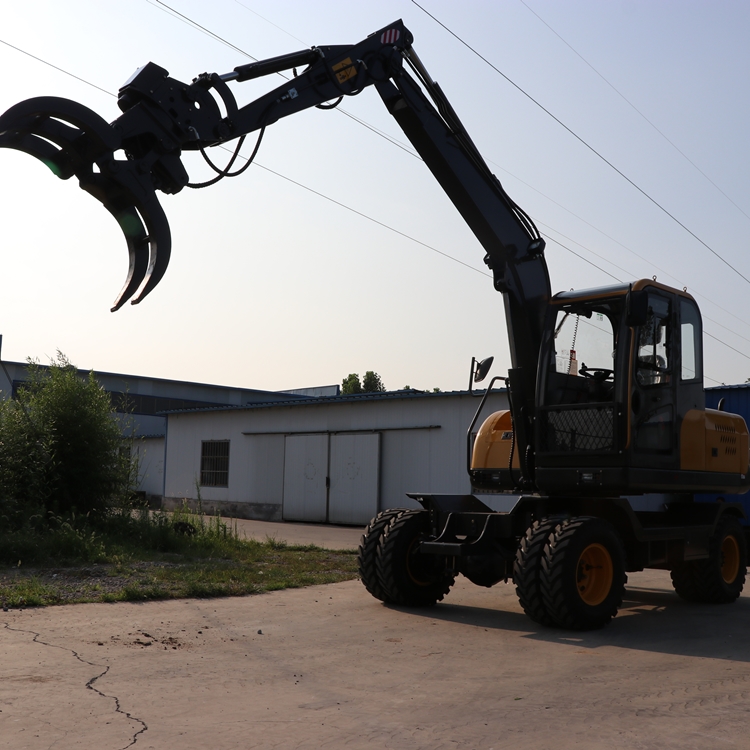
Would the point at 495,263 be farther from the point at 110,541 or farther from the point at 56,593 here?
the point at 110,541

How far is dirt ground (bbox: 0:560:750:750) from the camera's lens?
4898mm

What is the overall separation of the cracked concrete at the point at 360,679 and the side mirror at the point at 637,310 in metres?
3.18

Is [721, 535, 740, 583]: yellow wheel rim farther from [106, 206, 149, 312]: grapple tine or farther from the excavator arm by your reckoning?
[106, 206, 149, 312]: grapple tine

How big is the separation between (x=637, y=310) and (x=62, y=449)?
1225cm

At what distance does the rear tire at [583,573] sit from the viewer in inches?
320

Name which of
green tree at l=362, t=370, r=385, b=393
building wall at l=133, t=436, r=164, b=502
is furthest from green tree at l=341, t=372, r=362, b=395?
building wall at l=133, t=436, r=164, b=502

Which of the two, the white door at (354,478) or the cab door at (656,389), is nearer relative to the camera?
the cab door at (656,389)

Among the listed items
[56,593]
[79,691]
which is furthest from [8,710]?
[56,593]

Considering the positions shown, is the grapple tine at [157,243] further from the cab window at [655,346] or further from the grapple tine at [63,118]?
the cab window at [655,346]

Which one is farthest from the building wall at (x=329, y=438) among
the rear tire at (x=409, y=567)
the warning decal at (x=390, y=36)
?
the warning decal at (x=390, y=36)

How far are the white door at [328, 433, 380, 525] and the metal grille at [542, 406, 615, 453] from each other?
1407 centimetres

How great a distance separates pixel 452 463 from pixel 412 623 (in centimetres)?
1306

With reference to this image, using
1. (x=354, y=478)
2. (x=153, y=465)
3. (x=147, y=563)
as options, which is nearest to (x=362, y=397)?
(x=354, y=478)

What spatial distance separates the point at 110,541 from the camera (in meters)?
14.6
